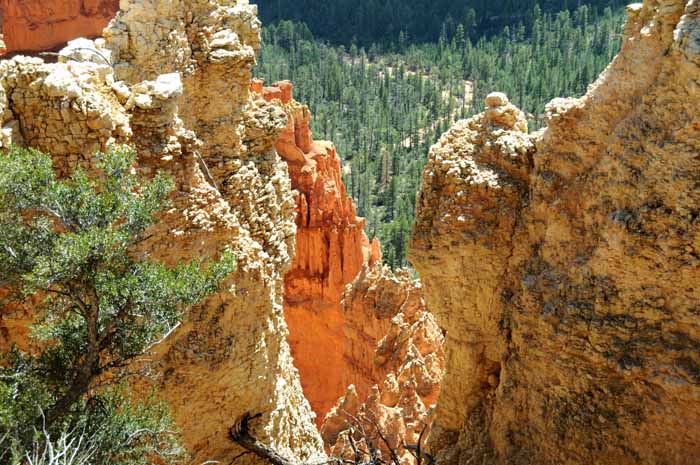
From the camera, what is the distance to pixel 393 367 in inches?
523

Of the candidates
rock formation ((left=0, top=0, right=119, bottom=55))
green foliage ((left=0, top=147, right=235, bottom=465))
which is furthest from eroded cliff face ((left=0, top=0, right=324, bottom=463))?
rock formation ((left=0, top=0, right=119, bottom=55))

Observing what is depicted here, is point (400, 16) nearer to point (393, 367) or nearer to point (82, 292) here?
point (393, 367)

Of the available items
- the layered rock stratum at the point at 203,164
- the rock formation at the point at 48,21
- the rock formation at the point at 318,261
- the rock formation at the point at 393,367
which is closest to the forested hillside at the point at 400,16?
the rock formation at the point at 48,21

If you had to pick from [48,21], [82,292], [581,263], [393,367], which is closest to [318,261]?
[393,367]

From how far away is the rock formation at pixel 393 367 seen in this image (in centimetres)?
1052

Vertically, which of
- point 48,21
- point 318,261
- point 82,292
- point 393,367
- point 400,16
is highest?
point 82,292

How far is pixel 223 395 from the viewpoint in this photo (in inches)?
281

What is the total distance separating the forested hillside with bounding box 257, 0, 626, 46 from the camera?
70.9m

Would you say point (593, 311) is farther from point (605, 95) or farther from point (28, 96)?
point (28, 96)

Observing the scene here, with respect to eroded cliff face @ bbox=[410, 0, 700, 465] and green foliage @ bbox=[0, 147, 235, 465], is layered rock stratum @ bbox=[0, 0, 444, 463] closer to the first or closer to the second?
green foliage @ bbox=[0, 147, 235, 465]

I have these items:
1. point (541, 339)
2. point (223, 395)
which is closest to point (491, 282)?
point (541, 339)

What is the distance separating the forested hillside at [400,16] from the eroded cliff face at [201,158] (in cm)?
6429

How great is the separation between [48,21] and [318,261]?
12708mm

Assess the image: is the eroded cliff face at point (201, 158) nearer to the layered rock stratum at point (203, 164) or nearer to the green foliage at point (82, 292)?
the layered rock stratum at point (203, 164)
